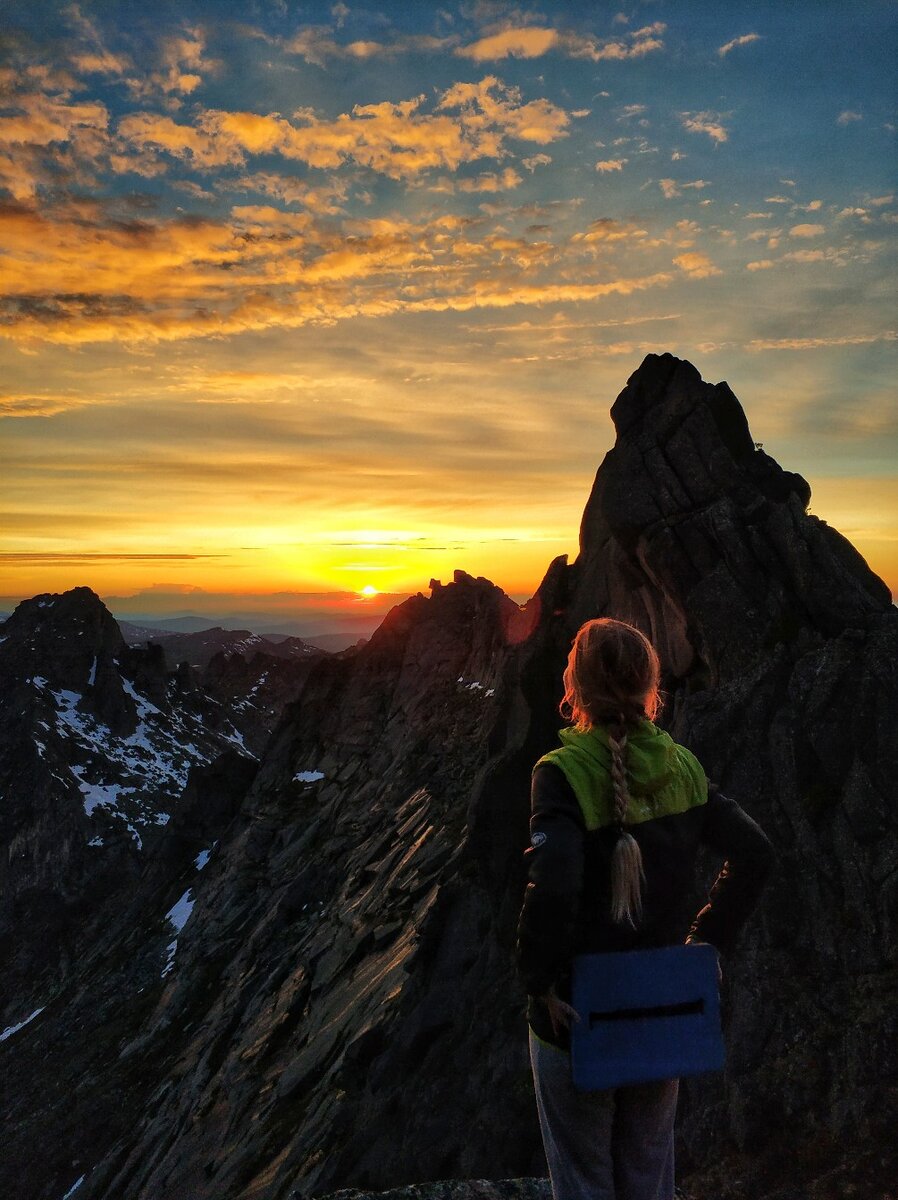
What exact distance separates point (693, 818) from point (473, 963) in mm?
22249

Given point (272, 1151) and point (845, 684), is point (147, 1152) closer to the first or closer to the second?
point (272, 1151)

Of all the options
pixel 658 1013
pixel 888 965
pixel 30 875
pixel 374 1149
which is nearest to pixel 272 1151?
pixel 374 1149

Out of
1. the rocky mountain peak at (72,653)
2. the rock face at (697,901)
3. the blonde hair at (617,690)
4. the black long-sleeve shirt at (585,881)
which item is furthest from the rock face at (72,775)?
the blonde hair at (617,690)

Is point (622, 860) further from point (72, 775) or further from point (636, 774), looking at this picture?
point (72, 775)

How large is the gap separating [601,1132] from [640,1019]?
965 millimetres

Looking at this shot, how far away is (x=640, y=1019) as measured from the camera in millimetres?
5336

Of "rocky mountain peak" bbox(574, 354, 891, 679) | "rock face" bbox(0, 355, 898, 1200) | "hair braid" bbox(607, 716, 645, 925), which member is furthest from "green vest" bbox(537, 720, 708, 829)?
"rocky mountain peak" bbox(574, 354, 891, 679)

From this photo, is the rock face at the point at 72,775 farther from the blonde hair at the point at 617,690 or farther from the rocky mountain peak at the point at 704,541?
the blonde hair at the point at 617,690

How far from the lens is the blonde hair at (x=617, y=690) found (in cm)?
530

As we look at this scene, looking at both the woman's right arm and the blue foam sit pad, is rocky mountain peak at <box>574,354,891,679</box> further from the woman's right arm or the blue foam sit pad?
the woman's right arm

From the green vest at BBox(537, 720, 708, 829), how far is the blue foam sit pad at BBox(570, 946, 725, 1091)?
933 mm

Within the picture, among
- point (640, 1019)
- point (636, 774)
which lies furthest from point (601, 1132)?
point (636, 774)

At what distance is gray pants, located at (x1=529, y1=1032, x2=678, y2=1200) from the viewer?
550 cm

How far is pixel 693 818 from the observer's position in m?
5.81
